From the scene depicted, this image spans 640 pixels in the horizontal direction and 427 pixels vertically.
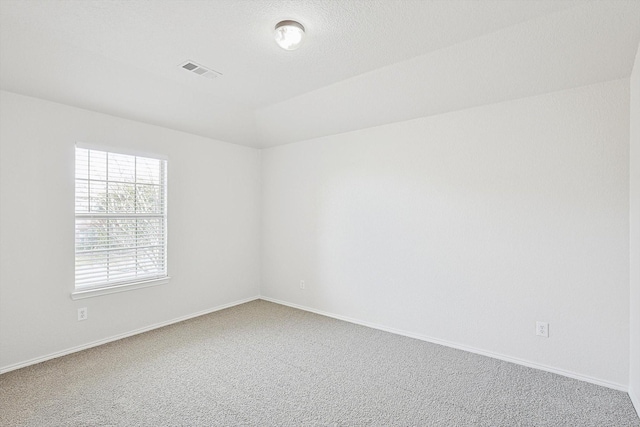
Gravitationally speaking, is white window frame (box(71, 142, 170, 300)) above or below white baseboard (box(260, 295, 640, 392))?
above

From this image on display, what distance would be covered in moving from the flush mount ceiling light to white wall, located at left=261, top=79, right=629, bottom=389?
1.73m

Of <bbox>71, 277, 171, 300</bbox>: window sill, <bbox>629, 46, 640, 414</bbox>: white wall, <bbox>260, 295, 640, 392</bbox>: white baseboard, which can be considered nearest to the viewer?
<bbox>629, 46, 640, 414</bbox>: white wall

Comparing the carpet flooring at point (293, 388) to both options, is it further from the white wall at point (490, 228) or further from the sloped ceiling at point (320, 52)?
the sloped ceiling at point (320, 52)

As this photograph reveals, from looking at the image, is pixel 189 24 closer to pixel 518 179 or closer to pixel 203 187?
pixel 203 187

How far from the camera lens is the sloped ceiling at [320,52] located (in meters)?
2.06

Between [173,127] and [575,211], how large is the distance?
410 cm

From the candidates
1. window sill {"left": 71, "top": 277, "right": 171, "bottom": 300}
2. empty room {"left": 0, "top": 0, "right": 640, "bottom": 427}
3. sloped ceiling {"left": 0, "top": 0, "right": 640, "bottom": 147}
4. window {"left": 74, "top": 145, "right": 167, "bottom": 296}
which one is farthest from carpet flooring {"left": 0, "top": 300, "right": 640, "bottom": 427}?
sloped ceiling {"left": 0, "top": 0, "right": 640, "bottom": 147}

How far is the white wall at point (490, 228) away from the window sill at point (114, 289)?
5.98ft

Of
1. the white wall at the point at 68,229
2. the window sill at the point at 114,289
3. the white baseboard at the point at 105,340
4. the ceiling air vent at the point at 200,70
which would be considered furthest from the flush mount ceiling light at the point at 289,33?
the white baseboard at the point at 105,340

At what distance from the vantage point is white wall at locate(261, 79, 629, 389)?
2.56m

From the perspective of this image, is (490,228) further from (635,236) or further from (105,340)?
(105,340)

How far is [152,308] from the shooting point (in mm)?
3770

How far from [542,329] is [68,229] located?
170 inches

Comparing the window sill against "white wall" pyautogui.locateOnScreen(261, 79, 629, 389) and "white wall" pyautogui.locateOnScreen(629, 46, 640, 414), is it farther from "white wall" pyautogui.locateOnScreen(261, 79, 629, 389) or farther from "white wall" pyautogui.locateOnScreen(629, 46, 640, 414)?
"white wall" pyautogui.locateOnScreen(629, 46, 640, 414)
